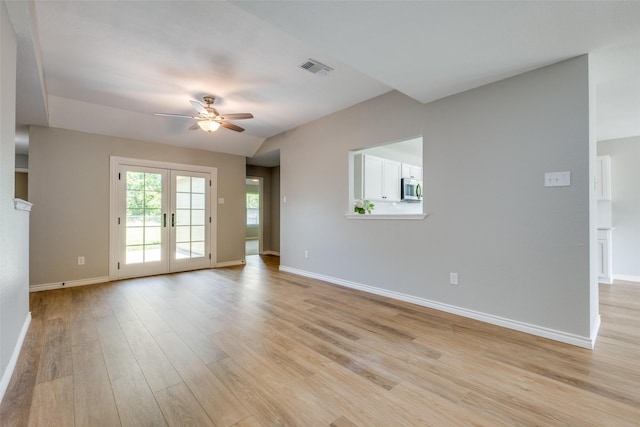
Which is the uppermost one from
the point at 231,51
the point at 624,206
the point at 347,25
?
the point at 231,51

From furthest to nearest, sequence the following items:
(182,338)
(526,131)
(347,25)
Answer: (526,131) → (182,338) → (347,25)

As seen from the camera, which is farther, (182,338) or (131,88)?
(131,88)

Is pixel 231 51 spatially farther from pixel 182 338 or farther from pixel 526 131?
pixel 526 131

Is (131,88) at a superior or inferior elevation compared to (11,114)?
superior

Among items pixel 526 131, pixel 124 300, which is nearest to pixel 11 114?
pixel 124 300

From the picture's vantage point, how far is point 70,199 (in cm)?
426

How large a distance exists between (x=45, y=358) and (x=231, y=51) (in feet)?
9.67

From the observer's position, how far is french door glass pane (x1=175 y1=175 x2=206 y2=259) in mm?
5258

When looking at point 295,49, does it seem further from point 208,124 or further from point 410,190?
point 410,190

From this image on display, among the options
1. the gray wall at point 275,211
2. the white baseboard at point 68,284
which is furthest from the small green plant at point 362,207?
the white baseboard at point 68,284

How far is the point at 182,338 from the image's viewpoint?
2.41 meters

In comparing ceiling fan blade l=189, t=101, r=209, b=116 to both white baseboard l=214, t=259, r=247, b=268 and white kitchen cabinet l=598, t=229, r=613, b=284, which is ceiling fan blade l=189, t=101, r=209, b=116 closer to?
white baseboard l=214, t=259, r=247, b=268

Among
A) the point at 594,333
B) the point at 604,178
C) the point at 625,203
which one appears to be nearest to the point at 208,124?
the point at 594,333

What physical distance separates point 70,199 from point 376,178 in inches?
193
